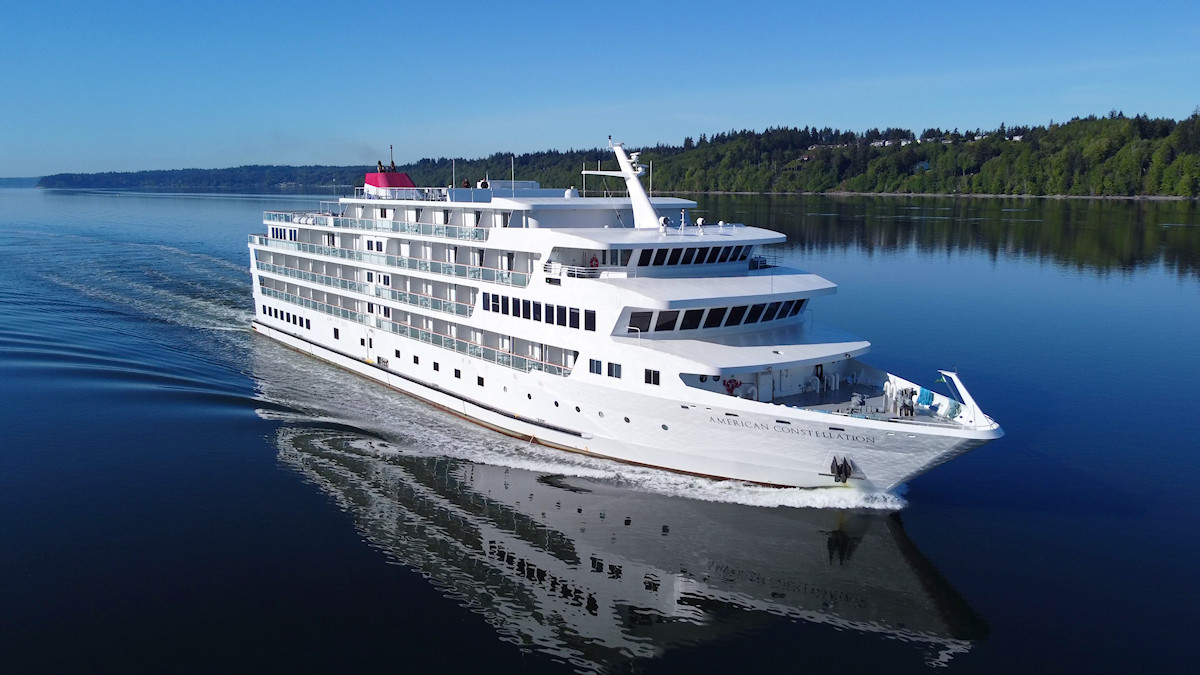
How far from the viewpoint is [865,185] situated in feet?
521

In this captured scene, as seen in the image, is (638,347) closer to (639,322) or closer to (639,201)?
(639,322)

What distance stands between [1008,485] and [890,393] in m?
4.70

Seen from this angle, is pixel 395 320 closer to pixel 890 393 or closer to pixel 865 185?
pixel 890 393

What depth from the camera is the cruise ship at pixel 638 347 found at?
20.1 m

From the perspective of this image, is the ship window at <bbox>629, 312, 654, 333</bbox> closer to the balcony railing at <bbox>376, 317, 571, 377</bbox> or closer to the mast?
the balcony railing at <bbox>376, 317, 571, 377</bbox>

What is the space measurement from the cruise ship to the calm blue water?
111cm

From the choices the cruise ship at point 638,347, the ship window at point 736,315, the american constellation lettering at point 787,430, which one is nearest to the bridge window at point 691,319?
the cruise ship at point 638,347

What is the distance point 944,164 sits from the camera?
152750 millimetres

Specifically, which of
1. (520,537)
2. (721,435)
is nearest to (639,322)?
(721,435)

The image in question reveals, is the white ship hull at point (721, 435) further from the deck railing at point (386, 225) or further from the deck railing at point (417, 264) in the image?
the deck railing at point (386, 225)

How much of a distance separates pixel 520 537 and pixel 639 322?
21.6 feet

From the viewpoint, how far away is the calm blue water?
15.1m

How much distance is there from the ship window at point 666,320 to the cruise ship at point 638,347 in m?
0.03

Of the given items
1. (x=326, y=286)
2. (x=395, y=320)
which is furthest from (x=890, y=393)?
(x=326, y=286)
